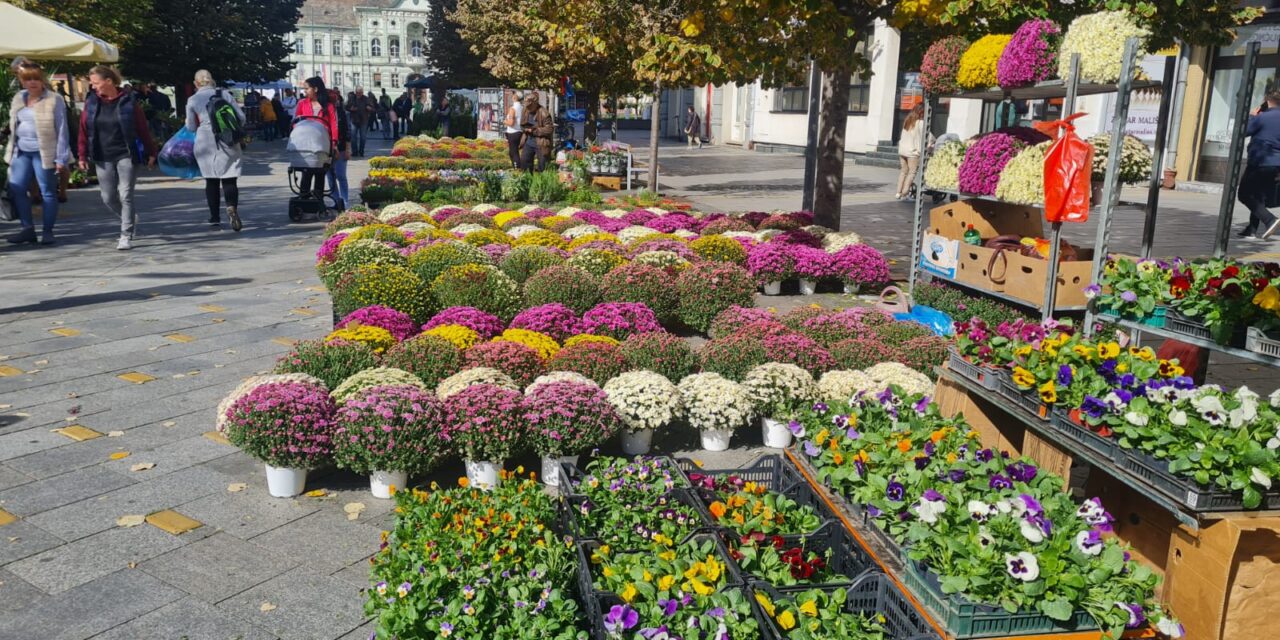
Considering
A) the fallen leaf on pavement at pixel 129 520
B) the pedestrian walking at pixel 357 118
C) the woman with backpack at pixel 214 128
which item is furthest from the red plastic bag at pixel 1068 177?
the pedestrian walking at pixel 357 118

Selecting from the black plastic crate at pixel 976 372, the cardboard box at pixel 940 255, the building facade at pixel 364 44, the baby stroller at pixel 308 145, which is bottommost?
the black plastic crate at pixel 976 372

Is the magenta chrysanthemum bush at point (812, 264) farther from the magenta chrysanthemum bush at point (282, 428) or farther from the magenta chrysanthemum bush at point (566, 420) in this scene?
the magenta chrysanthemum bush at point (282, 428)

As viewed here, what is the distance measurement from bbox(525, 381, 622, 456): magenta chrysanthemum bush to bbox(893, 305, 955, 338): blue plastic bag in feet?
11.4

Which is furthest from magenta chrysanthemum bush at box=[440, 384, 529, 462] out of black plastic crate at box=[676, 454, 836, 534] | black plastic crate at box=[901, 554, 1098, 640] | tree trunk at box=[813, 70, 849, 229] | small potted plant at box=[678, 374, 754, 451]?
tree trunk at box=[813, 70, 849, 229]

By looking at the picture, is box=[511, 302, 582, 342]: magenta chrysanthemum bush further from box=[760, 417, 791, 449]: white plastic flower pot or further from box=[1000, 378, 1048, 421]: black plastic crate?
A: box=[1000, 378, 1048, 421]: black plastic crate

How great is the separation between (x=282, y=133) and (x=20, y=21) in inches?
1101

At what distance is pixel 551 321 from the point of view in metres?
7.12

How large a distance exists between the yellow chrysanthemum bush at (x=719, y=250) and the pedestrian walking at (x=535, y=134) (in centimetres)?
892

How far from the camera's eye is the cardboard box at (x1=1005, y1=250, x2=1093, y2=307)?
6.78 m

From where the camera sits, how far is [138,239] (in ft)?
41.6

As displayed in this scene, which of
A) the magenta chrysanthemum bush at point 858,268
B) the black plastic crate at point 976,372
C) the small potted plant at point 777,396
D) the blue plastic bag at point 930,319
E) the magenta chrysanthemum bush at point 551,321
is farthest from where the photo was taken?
the magenta chrysanthemum bush at point 858,268

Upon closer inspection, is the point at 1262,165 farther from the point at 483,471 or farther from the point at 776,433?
the point at 483,471

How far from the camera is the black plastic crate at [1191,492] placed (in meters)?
3.28

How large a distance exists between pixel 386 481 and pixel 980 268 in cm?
519
